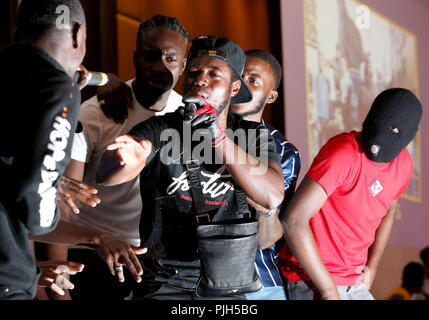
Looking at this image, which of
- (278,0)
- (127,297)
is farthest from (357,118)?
(127,297)

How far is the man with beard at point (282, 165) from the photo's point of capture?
236 centimetres

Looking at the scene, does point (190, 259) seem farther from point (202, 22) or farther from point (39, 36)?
point (202, 22)

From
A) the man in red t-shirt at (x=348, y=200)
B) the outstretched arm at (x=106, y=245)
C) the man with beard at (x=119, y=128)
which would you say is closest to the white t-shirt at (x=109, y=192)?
the man with beard at (x=119, y=128)

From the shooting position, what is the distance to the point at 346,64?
17.2ft

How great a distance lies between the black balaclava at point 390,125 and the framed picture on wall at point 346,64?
212cm

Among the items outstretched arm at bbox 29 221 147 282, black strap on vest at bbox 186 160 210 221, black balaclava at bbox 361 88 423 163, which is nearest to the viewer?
outstretched arm at bbox 29 221 147 282

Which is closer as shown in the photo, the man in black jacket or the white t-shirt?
the man in black jacket

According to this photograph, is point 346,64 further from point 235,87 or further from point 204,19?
point 235,87

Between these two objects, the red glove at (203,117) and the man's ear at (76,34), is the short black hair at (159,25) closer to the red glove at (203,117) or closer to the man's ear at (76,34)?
the red glove at (203,117)

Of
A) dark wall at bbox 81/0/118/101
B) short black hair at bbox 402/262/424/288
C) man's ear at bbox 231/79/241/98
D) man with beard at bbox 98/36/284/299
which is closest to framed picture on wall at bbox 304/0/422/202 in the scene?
short black hair at bbox 402/262/424/288

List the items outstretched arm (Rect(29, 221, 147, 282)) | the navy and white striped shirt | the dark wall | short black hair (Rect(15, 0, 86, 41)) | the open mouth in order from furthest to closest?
the dark wall, the open mouth, the navy and white striped shirt, outstretched arm (Rect(29, 221, 147, 282)), short black hair (Rect(15, 0, 86, 41))

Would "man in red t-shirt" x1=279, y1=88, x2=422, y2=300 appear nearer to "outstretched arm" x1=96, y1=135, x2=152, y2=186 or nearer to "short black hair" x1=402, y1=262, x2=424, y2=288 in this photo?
"outstretched arm" x1=96, y1=135, x2=152, y2=186

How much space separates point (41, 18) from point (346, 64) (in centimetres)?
397

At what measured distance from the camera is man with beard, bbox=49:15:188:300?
2.60m
